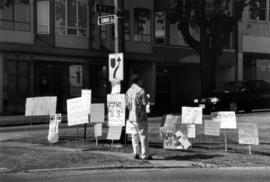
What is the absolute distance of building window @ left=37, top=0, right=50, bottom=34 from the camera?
31.5m

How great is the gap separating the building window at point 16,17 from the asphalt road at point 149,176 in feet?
68.4

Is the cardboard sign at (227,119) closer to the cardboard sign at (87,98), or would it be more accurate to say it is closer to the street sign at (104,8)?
the cardboard sign at (87,98)

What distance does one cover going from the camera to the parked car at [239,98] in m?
27.2

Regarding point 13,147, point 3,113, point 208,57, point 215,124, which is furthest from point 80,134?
point 208,57

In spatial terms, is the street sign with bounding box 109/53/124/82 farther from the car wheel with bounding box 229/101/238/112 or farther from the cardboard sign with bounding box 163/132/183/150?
the car wheel with bounding box 229/101/238/112

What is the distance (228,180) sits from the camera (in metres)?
9.46

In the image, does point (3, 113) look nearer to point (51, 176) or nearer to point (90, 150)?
point (90, 150)

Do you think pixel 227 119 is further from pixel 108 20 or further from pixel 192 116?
pixel 108 20

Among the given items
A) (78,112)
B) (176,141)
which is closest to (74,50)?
(78,112)

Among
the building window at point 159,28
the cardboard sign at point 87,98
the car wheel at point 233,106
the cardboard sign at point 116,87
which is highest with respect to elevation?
the building window at point 159,28

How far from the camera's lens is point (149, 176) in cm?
972

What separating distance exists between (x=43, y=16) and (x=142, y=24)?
769cm

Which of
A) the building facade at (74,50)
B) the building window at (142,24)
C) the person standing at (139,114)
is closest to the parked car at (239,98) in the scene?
the building facade at (74,50)

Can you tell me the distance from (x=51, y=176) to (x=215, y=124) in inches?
186
